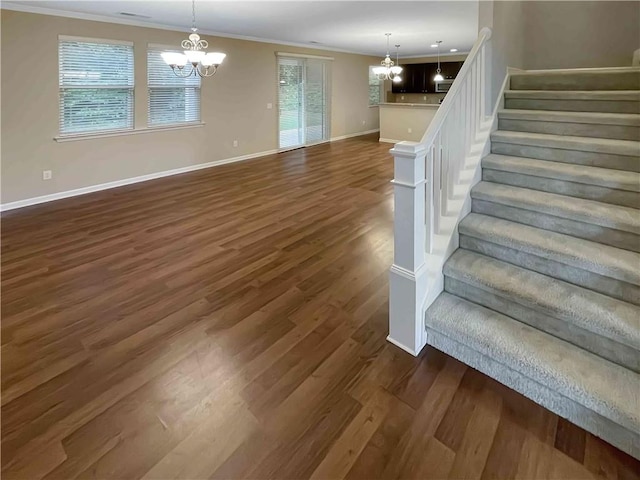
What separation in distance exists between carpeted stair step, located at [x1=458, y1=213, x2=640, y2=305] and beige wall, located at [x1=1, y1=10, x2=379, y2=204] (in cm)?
542

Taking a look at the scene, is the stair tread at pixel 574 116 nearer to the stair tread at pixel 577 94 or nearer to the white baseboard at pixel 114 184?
the stair tread at pixel 577 94

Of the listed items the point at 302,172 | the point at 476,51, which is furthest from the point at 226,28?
the point at 476,51

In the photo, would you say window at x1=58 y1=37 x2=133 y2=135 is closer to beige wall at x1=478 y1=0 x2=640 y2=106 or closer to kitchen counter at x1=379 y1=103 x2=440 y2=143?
beige wall at x1=478 y1=0 x2=640 y2=106

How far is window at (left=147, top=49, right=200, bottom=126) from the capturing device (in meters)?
6.35

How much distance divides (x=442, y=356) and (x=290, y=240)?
82.4 inches

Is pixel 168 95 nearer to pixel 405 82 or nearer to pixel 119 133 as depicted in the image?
pixel 119 133

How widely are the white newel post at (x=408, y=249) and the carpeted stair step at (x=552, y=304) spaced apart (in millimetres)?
319

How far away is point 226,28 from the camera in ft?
21.9

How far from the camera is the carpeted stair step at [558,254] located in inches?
76.5

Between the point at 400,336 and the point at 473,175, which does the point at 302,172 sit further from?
the point at 400,336

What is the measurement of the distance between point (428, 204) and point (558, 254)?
73 cm

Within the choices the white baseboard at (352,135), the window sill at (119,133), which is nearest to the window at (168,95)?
the window sill at (119,133)

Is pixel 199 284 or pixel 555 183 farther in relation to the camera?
pixel 199 284

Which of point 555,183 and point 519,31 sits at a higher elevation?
point 519,31
